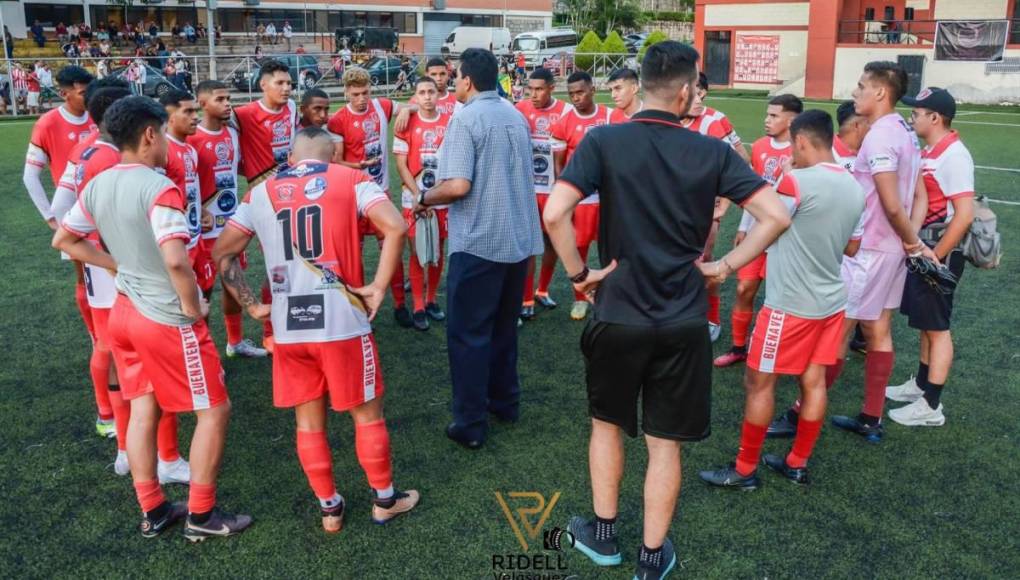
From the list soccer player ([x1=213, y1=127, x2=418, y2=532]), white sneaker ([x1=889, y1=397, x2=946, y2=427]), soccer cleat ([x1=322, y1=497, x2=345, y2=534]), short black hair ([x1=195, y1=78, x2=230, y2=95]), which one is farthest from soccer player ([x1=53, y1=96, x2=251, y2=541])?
white sneaker ([x1=889, y1=397, x2=946, y2=427])

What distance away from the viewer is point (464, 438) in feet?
15.7

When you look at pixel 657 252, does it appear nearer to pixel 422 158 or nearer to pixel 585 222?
pixel 585 222

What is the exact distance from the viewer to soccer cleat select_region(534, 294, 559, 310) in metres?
7.50

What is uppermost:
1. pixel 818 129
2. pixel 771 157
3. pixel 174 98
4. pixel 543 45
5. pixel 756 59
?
pixel 543 45

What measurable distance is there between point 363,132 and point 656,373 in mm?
4423

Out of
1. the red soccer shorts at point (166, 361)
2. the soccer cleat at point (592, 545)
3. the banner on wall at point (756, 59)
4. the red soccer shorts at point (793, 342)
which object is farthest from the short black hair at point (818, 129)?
the banner on wall at point (756, 59)

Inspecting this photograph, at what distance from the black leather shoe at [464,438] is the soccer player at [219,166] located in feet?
6.43

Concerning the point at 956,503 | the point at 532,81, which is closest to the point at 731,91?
the point at 532,81

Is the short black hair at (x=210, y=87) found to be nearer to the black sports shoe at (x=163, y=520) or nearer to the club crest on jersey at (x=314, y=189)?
the club crest on jersey at (x=314, y=189)

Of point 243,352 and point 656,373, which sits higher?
point 656,373

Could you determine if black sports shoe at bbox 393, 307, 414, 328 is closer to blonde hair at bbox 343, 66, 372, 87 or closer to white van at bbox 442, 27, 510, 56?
blonde hair at bbox 343, 66, 372, 87

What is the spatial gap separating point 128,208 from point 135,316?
52 cm

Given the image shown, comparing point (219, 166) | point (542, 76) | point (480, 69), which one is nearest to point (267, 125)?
point (219, 166)

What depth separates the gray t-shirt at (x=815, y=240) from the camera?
3.89m
